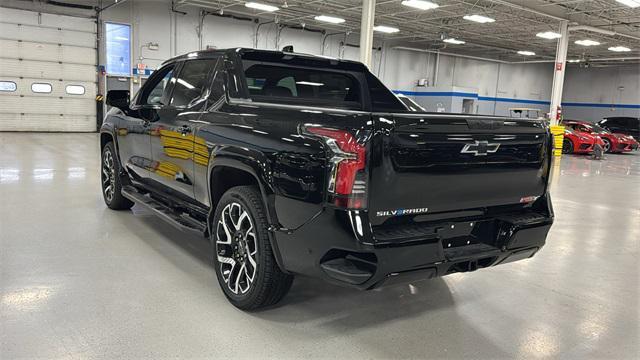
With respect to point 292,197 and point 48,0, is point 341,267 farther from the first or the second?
point 48,0

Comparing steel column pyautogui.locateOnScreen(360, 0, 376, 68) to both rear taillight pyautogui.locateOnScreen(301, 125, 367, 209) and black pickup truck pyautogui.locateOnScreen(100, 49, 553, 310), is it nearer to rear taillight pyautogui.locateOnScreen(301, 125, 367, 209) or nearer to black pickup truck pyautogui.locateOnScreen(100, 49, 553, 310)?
black pickup truck pyautogui.locateOnScreen(100, 49, 553, 310)

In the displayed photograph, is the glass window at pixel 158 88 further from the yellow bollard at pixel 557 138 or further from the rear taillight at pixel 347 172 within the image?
the yellow bollard at pixel 557 138

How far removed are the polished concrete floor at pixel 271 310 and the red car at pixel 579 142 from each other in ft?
43.5

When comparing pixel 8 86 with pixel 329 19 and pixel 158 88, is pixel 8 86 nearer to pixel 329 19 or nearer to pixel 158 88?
pixel 329 19

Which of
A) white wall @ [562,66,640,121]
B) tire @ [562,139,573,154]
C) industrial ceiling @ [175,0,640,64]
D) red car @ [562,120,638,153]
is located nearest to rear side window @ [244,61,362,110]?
industrial ceiling @ [175,0,640,64]

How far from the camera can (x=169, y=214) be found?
3.80 metres

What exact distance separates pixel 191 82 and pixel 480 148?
2278 mm

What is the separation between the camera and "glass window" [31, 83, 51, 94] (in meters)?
15.7

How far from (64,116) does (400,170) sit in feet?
54.6

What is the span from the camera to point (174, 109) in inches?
148

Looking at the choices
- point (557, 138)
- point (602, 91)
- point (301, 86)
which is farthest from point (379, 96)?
point (602, 91)

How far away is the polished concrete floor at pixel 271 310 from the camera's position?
2590mm

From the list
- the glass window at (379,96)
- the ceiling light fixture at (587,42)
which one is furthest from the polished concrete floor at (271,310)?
the ceiling light fixture at (587,42)

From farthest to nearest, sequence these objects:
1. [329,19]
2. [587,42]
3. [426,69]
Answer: [426,69] → [587,42] → [329,19]
